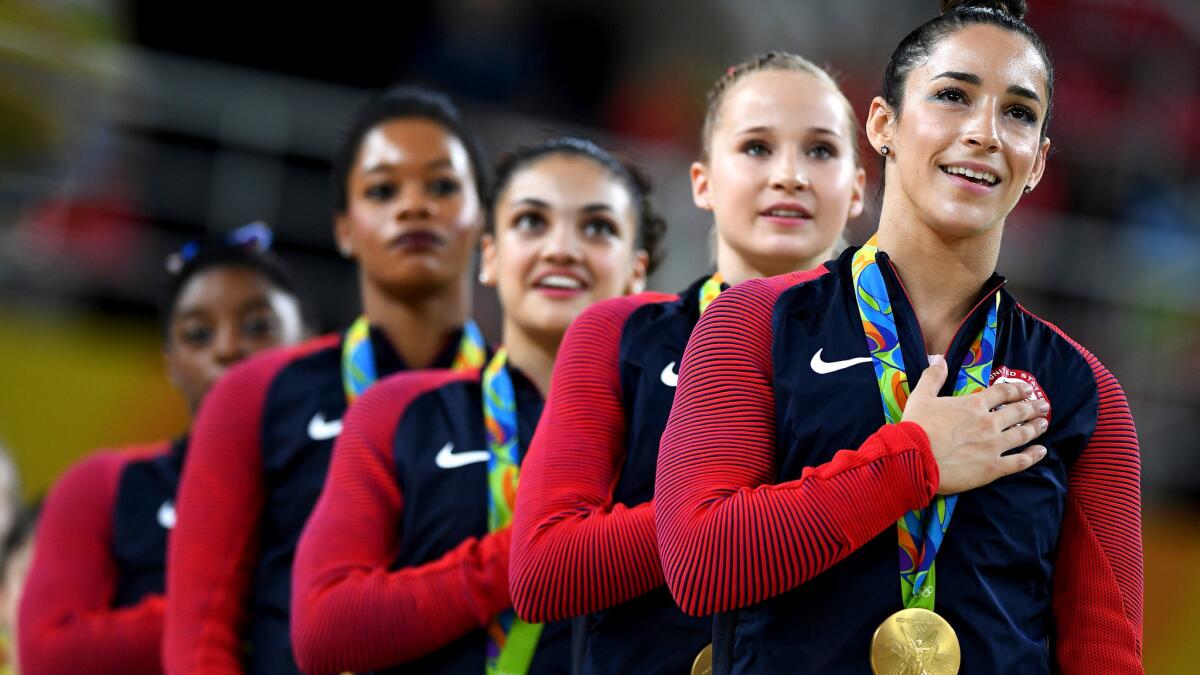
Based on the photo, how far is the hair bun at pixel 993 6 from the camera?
2094mm

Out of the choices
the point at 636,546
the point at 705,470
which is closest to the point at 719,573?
the point at 705,470

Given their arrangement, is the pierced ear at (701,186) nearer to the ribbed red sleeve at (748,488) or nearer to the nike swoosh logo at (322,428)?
the ribbed red sleeve at (748,488)

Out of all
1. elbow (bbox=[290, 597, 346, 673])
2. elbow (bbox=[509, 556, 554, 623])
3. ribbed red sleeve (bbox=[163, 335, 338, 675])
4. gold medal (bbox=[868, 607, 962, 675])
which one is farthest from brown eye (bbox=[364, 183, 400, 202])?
gold medal (bbox=[868, 607, 962, 675])

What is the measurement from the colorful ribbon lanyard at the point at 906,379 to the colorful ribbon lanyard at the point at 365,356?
1405 millimetres

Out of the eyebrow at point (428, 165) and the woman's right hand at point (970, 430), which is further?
the eyebrow at point (428, 165)

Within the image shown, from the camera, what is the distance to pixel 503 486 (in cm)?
276

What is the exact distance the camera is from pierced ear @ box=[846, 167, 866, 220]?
107 inches

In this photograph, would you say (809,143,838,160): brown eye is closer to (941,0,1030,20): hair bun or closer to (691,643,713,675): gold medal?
(941,0,1030,20): hair bun

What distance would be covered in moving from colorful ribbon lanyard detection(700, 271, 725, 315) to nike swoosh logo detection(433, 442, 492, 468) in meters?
0.52

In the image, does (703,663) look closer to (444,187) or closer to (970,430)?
(970,430)

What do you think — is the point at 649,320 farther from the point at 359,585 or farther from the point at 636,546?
the point at 359,585

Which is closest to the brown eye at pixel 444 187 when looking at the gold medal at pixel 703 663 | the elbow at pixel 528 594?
the elbow at pixel 528 594

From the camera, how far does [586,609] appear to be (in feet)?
7.25

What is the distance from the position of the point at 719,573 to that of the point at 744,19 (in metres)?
6.33
